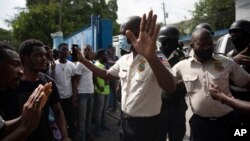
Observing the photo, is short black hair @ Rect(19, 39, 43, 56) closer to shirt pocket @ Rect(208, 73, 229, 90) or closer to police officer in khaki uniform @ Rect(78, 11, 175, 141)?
police officer in khaki uniform @ Rect(78, 11, 175, 141)

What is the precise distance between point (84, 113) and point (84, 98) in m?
0.30

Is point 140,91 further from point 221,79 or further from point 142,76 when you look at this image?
point 221,79

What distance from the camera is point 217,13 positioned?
3084 cm

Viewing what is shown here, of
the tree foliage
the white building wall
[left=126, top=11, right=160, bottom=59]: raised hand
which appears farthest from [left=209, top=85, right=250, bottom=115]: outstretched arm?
the tree foliage

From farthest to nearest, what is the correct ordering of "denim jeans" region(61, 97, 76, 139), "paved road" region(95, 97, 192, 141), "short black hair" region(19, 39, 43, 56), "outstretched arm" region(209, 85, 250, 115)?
"paved road" region(95, 97, 192, 141) → "denim jeans" region(61, 97, 76, 139) → "short black hair" region(19, 39, 43, 56) → "outstretched arm" region(209, 85, 250, 115)

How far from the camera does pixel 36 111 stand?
2270 millimetres

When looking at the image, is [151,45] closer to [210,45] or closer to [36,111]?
[36,111]

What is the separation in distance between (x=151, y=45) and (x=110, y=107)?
7.90 m

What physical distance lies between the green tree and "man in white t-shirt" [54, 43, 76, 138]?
25.2 meters

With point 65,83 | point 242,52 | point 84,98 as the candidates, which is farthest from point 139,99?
point 84,98

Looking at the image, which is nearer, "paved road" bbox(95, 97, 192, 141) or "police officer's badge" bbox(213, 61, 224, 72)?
"police officer's badge" bbox(213, 61, 224, 72)

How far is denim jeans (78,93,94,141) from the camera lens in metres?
6.46

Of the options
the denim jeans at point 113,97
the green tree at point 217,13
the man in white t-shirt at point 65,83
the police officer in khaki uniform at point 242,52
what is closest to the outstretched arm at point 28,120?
the police officer in khaki uniform at point 242,52

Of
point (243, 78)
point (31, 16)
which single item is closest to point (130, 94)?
point (243, 78)
